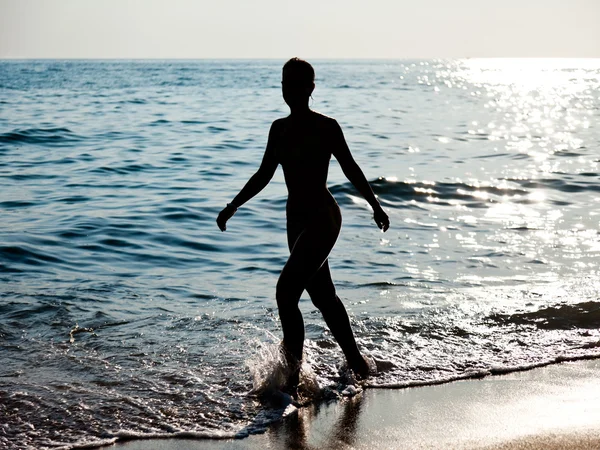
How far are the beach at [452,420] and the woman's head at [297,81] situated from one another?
1.93 m

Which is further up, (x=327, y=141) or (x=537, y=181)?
(x=327, y=141)

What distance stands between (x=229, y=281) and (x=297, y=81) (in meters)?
4.22

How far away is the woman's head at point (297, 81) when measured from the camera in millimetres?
5051

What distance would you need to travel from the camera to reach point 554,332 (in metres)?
6.86

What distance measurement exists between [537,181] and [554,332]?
10.1 metres

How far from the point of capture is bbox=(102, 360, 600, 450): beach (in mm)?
4555

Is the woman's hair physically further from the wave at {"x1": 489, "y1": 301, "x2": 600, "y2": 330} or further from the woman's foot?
the wave at {"x1": 489, "y1": 301, "x2": 600, "y2": 330}

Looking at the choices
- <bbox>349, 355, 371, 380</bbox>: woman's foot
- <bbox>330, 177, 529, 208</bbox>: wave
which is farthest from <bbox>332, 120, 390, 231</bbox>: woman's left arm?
<bbox>330, 177, 529, 208</bbox>: wave

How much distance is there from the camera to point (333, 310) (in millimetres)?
5555

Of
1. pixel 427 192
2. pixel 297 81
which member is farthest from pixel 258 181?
pixel 427 192

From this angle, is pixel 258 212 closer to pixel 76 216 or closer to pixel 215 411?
pixel 76 216

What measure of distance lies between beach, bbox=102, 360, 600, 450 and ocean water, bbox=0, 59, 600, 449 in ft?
0.72

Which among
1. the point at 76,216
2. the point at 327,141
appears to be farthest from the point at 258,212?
the point at 327,141

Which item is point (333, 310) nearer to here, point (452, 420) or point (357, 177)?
point (357, 177)
